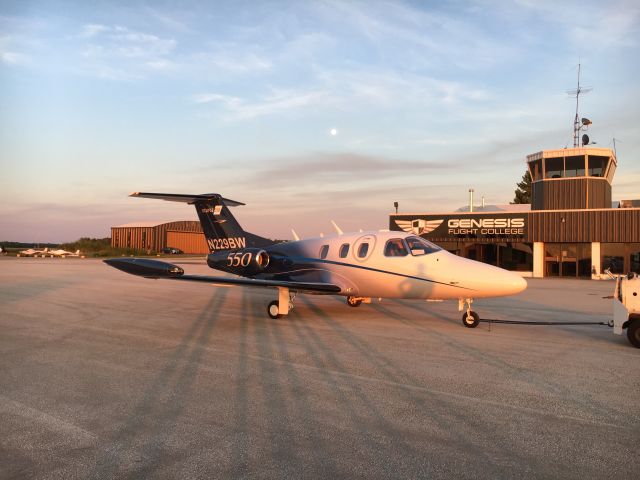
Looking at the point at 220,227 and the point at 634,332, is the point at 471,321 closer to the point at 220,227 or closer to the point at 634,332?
the point at 634,332

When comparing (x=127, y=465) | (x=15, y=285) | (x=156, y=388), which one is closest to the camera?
(x=127, y=465)

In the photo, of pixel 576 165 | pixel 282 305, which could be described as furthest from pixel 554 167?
pixel 282 305

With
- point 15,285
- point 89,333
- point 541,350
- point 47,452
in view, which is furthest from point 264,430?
point 15,285

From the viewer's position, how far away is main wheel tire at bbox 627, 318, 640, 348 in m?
9.33

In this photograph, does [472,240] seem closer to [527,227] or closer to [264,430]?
[527,227]

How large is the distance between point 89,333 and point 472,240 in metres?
28.6

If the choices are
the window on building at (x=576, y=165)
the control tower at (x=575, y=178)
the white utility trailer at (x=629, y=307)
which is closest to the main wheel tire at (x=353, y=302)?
the white utility trailer at (x=629, y=307)

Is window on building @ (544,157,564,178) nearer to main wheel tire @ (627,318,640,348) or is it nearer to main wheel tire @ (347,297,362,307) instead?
main wheel tire @ (347,297,362,307)

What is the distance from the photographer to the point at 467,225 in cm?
3416

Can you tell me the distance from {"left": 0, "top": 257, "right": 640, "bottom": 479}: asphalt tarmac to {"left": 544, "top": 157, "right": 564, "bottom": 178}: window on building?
25.2 meters

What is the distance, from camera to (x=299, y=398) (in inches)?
242

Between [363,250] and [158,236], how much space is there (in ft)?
233

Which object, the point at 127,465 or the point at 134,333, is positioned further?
the point at 134,333

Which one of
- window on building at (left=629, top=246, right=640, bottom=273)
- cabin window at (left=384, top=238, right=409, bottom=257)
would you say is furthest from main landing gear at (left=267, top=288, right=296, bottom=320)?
window on building at (left=629, top=246, right=640, bottom=273)
